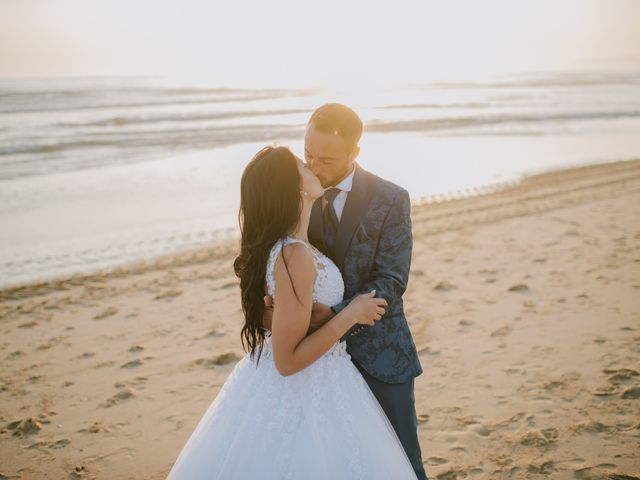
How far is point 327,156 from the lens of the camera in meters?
2.94

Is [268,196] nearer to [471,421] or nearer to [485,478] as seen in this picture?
[485,478]

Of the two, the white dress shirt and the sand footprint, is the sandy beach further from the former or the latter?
the white dress shirt

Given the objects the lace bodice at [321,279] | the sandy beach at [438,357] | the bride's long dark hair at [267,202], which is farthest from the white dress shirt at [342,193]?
the sandy beach at [438,357]

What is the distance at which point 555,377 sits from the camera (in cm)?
531

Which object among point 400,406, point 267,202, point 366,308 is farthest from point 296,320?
point 400,406

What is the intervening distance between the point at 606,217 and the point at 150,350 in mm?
8353

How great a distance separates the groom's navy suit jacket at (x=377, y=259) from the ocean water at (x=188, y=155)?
1.09 meters

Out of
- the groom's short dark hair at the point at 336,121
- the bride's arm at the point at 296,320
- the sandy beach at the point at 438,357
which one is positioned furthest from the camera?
the sandy beach at the point at 438,357

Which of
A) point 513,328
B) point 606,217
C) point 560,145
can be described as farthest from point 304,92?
point 513,328

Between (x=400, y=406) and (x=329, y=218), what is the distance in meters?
1.08

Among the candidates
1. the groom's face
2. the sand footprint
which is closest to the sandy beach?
the sand footprint

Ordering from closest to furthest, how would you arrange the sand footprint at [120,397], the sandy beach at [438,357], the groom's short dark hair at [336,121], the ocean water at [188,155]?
the groom's short dark hair at [336,121] → the sandy beach at [438,357] → the sand footprint at [120,397] → the ocean water at [188,155]

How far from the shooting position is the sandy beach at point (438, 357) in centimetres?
441

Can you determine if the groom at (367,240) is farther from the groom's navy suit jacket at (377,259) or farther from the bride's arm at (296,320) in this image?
the bride's arm at (296,320)
